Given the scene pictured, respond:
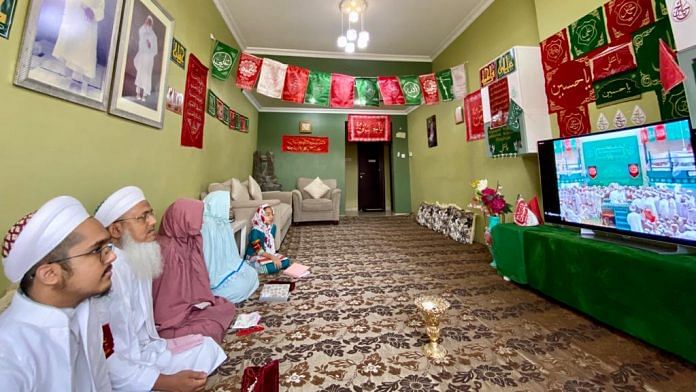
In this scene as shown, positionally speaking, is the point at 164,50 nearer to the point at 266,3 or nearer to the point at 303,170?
the point at 266,3

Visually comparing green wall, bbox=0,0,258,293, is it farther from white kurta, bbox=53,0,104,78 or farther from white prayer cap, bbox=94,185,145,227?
white prayer cap, bbox=94,185,145,227

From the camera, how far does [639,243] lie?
1.59m

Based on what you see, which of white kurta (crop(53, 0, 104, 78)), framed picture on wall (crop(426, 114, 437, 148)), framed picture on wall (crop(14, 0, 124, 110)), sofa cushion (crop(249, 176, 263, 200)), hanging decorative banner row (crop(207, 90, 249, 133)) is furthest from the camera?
framed picture on wall (crop(426, 114, 437, 148))

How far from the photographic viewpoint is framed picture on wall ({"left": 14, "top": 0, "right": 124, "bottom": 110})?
1086 mm

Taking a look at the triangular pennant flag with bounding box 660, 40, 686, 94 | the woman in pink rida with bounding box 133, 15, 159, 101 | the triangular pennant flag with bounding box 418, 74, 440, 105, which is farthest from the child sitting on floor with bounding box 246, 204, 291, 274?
the triangular pennant flag with bounding box 660, 40, 686, 94

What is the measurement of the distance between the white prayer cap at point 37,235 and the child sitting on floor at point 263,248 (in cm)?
192

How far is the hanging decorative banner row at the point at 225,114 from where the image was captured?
10.2 feet

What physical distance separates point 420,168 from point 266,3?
4.07m

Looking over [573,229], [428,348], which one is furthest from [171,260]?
[573,229]

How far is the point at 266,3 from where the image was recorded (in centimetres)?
316

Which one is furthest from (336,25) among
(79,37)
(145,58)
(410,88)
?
(79,37)

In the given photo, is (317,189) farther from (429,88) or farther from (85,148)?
(85,148)

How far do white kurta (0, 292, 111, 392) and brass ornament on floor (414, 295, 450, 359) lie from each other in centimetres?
127

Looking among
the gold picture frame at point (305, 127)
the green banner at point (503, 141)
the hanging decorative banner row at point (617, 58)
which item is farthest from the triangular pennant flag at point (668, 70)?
the gold picture frame at point (305, 127)
